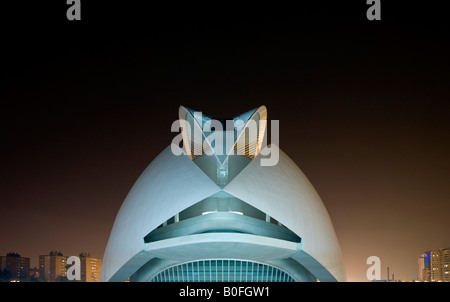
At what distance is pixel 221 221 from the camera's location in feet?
76.4

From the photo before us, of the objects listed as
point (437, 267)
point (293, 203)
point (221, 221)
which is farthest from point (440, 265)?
point (221, 221)

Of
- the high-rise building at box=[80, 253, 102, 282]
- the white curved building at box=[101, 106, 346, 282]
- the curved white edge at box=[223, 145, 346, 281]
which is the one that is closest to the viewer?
the white curved building at box=[101, 106, 346, 282]

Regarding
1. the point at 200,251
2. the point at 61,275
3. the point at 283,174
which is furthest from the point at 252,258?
the point at 61,275

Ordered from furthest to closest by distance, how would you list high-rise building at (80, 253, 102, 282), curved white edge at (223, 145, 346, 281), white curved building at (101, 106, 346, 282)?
high-rise building at (80, 253, 102, 282)
curved white edge at (223, 145, 346, 281)
white curved building at (101, 106, 346, 282)

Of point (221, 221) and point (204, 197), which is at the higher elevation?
point (204, 197)

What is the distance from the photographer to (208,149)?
25172 millimetres

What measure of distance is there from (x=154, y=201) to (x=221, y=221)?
135 inches

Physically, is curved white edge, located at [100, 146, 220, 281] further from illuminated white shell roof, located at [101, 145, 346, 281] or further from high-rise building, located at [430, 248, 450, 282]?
high-rise building, located at [430, 248, 450, 282]

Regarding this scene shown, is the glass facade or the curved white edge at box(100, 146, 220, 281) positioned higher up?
the curved white edge at box(100, 146, 220, 281)

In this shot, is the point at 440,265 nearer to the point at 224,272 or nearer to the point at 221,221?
the point at 224,272

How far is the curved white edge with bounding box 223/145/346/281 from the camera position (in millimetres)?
23094

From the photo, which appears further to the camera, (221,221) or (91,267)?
(91,267)

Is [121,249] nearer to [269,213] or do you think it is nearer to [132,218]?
[132,218]

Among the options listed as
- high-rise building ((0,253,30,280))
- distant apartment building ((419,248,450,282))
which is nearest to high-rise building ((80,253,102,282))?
high-rise building ((0,253,30,280))
